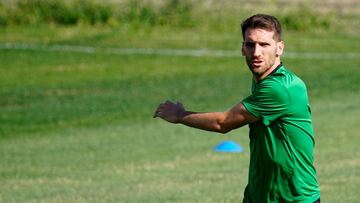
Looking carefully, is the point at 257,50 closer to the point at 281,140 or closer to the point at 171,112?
the point at 281,140

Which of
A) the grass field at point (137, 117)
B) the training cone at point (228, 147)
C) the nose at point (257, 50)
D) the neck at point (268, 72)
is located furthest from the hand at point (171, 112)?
the training cone at point (228, 147)

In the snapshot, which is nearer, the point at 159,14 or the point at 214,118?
the point at 214,118

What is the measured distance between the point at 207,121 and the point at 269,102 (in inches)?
16.3

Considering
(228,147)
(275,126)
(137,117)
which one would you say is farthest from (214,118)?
(137,117)

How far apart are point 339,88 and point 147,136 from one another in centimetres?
718

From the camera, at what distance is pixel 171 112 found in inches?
274

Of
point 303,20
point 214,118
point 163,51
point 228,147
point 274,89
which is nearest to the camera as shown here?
point 274,89

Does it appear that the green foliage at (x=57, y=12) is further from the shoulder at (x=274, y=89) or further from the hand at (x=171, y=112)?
the shoulder at (x=274, y=89)

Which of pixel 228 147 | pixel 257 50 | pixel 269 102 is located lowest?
pixel 228 147

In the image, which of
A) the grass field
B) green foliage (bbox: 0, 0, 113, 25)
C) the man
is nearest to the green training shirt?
the man

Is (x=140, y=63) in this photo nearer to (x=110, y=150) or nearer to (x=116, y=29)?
(x=116, y=29)

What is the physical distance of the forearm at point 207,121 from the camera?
6887 mm

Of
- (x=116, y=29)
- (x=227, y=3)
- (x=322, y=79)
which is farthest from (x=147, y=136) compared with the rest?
(x=227, y=3)

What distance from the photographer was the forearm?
689 cm
